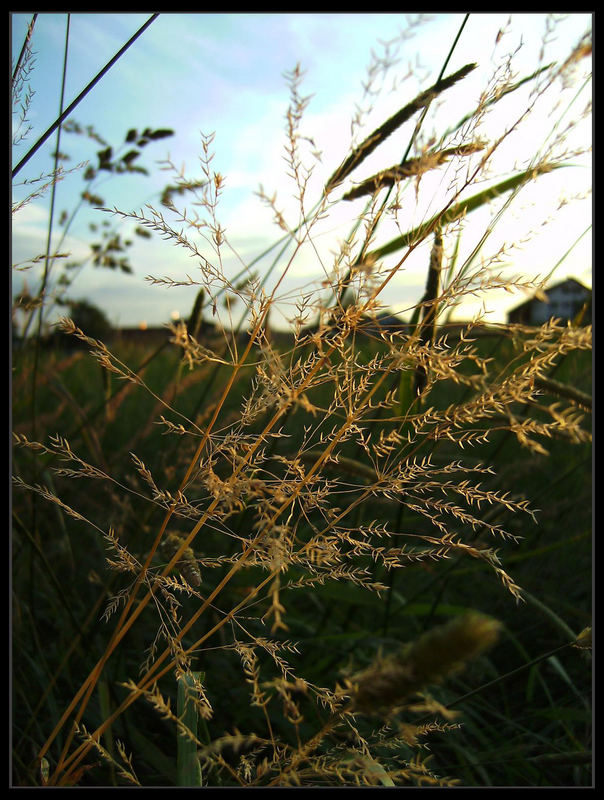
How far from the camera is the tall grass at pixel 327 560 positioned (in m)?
0.56

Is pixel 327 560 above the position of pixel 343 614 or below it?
above

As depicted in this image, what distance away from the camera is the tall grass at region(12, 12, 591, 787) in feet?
1.83

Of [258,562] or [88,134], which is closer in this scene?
[258,562]

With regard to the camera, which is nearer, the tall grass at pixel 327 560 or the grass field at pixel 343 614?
the tall grass at pixel 327 560

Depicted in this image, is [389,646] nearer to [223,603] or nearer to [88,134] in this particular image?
[223,603]

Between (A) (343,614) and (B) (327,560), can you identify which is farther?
(A) (343,614)

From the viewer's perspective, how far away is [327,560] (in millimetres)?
514

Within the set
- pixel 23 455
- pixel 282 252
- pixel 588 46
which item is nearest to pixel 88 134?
pixel 282 252

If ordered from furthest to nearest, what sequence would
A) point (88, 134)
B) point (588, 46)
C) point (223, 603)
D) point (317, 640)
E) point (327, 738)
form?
1. point (88, 134)
2. point (223, 603)
3. point (317, 640)
4. point (327, 738)
5. point (588, 46)

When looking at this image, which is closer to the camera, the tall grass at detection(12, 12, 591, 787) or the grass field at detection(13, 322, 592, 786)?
the tall grass at detection(12, 12, 591, 787)

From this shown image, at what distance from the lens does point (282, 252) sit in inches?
44.8
